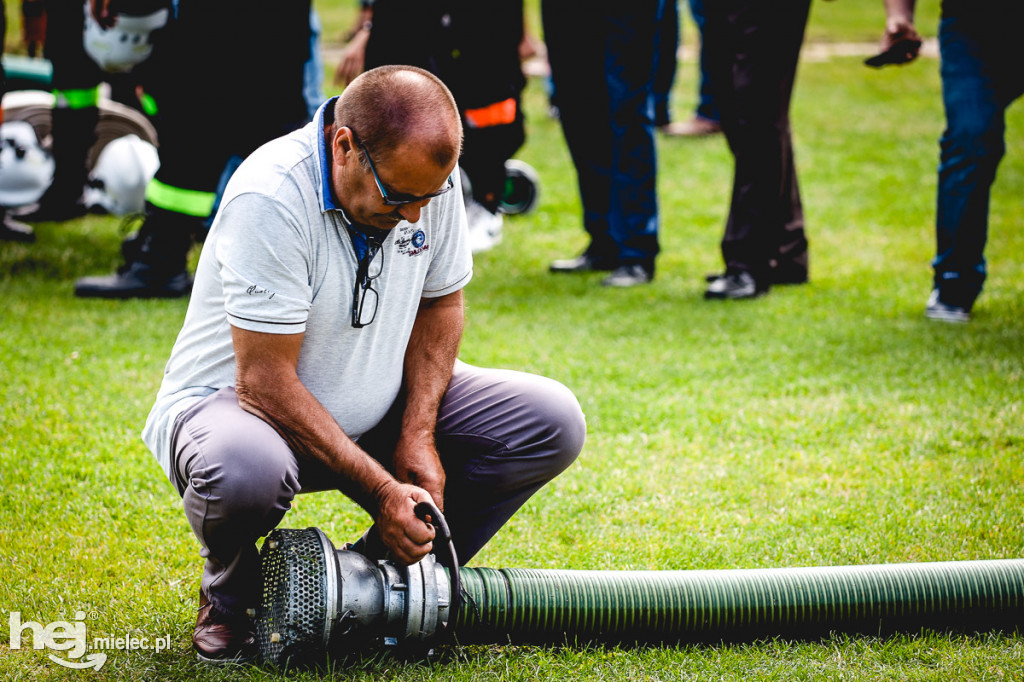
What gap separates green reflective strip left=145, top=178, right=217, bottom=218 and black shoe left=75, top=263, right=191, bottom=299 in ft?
1.20

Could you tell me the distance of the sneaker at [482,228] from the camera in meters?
6.35

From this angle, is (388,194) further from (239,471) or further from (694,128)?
(694,128)

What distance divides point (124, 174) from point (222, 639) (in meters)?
4.25

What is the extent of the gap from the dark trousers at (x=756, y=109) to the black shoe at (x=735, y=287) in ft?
0.12

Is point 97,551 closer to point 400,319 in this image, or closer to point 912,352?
point 400,319

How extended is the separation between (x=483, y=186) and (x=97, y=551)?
10.8ft

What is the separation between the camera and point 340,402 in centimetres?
253

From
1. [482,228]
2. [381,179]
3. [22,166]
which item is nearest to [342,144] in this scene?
[381,179]

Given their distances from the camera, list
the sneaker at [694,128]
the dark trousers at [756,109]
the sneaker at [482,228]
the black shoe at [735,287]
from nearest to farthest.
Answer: the dark trousers at [756,109] → the black shoe at [735,287] → the sneaker at [482,228] → the sneaker at [694,128]

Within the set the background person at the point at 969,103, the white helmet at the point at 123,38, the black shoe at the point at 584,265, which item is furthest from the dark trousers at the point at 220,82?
Result: the background person at the point at 969,103

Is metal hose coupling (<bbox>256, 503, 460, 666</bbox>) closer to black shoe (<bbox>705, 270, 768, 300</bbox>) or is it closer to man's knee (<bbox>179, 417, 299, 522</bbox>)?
man's knee (<bbox>179, 417, 299, 522</bbox>)

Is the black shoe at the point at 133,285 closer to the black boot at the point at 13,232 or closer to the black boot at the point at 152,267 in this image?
the black boot at the point at 152,267

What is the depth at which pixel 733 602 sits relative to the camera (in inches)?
102

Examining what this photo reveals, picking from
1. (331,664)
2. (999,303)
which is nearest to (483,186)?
(999,303)
